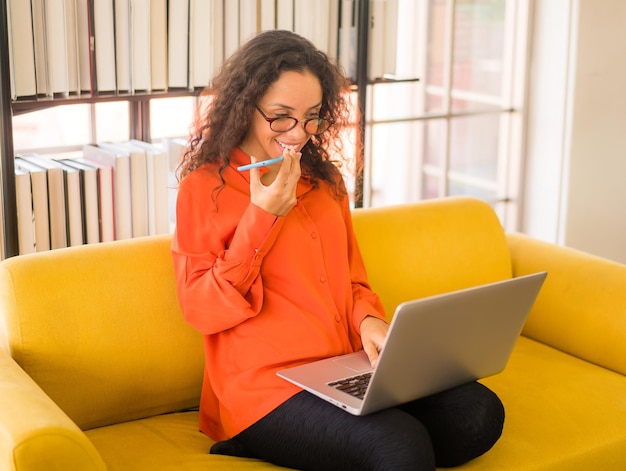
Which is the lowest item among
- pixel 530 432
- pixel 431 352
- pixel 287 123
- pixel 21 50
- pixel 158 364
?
pixel 530 432

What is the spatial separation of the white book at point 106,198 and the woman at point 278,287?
44 centimetres

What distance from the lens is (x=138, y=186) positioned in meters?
2.52

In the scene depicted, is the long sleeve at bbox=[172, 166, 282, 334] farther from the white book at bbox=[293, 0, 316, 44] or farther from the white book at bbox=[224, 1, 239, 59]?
the white book at bbox=[293, 0, 316, 44]

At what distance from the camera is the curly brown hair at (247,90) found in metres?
1.96

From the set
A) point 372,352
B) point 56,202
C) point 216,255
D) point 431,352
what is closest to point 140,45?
point 56,202

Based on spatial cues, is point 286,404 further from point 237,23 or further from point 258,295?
point 237,23

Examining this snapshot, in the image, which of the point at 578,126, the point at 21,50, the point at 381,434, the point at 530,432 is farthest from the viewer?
the point at 578,126

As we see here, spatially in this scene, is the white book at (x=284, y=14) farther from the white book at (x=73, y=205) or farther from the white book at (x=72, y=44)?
the white book at (x=73, y=205)

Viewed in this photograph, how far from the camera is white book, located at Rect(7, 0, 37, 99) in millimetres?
2234

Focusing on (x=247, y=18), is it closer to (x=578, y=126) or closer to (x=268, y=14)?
(x=268, y=14)

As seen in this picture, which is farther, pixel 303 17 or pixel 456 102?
pixel 456 102

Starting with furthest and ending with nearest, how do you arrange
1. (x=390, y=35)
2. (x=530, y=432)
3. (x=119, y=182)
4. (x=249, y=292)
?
(x=390, y=35), (x=119, y=182), (x=530, y=432), (x=249, y=292)

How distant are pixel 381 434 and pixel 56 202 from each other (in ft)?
3.77

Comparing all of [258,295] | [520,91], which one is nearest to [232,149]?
[258,295]
